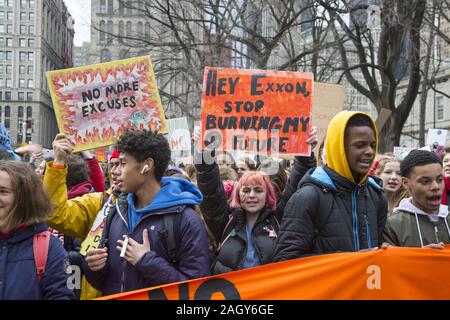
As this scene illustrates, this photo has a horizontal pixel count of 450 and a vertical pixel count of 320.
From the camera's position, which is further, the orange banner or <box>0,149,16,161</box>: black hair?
<box>0,149,16,161</box>: black hair

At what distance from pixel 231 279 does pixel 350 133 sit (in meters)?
1.10

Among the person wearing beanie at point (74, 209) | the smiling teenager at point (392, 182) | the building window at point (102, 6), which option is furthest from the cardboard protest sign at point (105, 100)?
the building window at point (102, 6)

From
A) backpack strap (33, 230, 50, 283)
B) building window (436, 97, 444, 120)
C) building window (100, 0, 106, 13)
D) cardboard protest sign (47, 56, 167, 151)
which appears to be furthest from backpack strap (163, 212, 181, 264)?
building window (436, 97, 444, 120)

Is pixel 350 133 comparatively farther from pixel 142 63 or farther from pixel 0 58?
pixel 0 58

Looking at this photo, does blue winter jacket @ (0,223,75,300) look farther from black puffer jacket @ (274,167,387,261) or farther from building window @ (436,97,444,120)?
building window @ (436,97,444,120)

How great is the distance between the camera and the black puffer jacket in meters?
3.44

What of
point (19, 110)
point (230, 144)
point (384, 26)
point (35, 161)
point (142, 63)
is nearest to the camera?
point (230, 144)

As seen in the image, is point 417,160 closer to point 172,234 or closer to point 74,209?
point 172,234

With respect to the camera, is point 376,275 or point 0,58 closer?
point 376,275

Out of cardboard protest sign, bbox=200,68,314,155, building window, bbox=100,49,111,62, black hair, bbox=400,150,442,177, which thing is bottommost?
black hair, bbox=400,150,442,177

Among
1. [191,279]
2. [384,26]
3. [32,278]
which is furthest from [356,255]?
[384,26]

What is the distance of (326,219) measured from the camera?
11.5 ft

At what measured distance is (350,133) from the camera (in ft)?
12.0

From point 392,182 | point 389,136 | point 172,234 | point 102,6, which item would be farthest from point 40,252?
point 102,6
